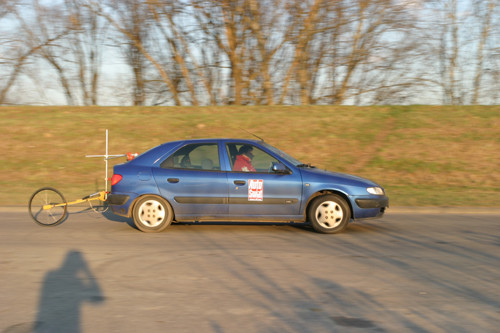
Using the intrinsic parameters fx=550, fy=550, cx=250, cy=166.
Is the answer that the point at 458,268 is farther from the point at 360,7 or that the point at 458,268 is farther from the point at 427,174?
the point at 360,7

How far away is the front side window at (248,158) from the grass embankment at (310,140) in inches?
190

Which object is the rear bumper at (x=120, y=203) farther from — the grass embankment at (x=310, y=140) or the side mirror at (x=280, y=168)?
the grass embankment at (x=310, y=140)

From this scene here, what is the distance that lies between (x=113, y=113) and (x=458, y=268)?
17763mm

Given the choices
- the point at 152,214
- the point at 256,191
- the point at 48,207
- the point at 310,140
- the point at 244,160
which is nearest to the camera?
the point at 256,191

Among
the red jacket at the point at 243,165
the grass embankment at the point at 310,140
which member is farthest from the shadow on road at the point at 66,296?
the grass embankment at the point at 310,140

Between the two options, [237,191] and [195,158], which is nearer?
[237,191]

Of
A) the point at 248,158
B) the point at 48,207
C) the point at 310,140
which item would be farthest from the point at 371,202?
the point at 310,140

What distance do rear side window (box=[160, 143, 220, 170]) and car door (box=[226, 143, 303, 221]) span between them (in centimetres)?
41

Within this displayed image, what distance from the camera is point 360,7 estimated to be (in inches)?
929

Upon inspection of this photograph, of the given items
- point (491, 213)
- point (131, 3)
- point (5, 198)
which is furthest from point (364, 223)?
point (131, 3)

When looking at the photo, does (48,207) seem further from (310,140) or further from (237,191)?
(310,140)

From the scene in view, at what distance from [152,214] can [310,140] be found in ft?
34.9

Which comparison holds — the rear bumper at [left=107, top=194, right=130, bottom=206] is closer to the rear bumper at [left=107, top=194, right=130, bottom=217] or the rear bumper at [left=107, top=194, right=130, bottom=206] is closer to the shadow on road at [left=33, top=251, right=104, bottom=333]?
the rear bumper at [left=107, top=194, right=130, bottom=217]

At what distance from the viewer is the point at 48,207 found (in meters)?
9.76
